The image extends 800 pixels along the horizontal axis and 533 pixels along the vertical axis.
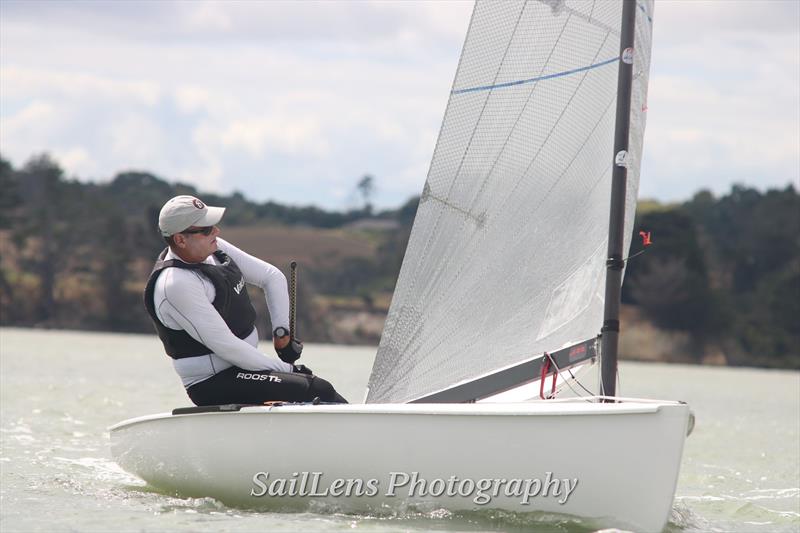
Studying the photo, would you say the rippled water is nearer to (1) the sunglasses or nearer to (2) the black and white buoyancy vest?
(2) the black and white buoyancy vest

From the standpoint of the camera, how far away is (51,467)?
7.93 meters

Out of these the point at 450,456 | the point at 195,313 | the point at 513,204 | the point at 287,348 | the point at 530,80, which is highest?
the point at 530,80

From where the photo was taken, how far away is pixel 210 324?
602cm

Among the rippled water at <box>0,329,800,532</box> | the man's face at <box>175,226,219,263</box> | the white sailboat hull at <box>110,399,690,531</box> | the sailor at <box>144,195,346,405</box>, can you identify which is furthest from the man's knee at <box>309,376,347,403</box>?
the man's face at <box>175,226,219,263</box>

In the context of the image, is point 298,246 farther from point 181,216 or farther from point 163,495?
point 181,216

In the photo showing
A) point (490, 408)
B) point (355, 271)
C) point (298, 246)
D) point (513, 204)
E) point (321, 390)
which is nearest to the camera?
point (490, 408)

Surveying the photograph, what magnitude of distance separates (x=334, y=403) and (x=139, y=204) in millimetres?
70284

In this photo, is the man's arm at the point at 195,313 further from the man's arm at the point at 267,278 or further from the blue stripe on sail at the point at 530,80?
the blue stripe on sail at the point at 530,80

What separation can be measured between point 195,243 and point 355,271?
5678cm

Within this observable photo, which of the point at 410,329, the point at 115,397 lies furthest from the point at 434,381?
the point at 115,397

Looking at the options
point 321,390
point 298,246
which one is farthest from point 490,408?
point 298,246

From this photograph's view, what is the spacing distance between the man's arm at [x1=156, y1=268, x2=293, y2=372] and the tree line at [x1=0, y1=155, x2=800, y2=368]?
3898cm

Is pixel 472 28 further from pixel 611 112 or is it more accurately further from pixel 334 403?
pixel 334 403

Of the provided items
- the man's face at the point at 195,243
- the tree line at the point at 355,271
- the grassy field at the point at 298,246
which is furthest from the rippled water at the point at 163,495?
the grassy field at the point at 298,246
